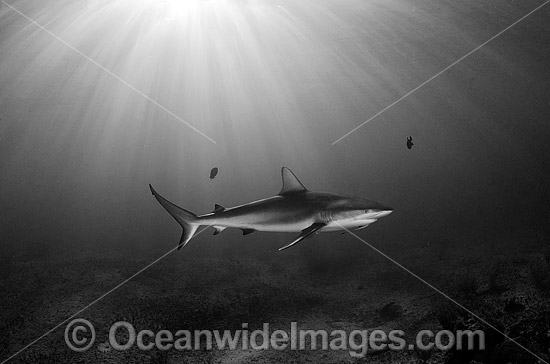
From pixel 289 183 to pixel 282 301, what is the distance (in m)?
5.06

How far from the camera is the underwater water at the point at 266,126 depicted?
6.93m

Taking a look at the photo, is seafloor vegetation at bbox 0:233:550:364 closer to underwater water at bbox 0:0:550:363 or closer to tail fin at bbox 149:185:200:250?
underwater water at bbox 0:0:550:363

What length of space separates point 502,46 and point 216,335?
81.3ft

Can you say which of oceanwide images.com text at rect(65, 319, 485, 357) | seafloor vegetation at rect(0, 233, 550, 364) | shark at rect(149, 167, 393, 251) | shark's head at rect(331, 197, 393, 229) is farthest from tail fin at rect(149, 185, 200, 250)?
oceanwide images.com text at rect(65, 319, 485, 357)

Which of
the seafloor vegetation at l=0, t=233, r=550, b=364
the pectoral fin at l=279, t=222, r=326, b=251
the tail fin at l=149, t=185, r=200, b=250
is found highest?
the pectoral fin at l=279, t=222, r=326, b=251

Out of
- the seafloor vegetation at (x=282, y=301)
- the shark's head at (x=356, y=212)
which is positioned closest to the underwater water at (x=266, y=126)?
the seafloor vegetation at (x=282, y=301)

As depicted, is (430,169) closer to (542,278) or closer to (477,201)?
(477,201)

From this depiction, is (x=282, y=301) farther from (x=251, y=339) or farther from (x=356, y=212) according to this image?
(x=356, y=212)

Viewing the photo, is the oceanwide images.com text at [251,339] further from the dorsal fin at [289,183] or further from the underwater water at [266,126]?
the dorsal fin at [289,183]

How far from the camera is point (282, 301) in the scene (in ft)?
29.3

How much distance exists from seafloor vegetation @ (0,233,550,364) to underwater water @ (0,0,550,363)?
6 centimetres

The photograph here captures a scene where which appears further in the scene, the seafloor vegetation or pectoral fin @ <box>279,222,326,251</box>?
the seafloor vegetation

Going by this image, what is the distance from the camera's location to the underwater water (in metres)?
6.93

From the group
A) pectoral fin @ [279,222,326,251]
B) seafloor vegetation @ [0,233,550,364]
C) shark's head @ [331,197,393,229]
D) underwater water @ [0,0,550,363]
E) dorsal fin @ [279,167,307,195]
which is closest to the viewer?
pectoral fin @ [279,222,326,251]
